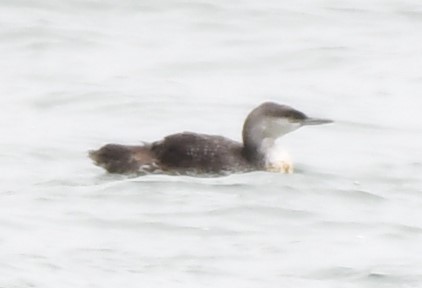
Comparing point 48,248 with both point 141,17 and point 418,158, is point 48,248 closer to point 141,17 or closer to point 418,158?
point 418,158

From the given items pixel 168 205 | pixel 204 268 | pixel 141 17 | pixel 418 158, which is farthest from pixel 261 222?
pixel 141 17

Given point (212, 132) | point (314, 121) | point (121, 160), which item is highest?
point (314, 121)

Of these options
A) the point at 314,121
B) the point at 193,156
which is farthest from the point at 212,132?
the point at 193,156

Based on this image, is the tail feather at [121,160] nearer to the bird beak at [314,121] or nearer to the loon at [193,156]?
the loon at [193,156]

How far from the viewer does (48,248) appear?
464 inches

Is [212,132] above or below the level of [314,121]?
below

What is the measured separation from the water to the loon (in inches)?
4.8

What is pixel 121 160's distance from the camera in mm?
14203

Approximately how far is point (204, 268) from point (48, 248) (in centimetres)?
89

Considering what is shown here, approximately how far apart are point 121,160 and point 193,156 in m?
0.46

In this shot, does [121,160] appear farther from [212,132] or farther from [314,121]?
[212,132]

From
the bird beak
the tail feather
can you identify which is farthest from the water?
the bird beak

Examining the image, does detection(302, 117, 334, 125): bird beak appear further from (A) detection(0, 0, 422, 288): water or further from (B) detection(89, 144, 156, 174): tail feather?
(B) detection(89, 144, 156, 174): tail feather

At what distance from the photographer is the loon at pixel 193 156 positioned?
46.6 ft
